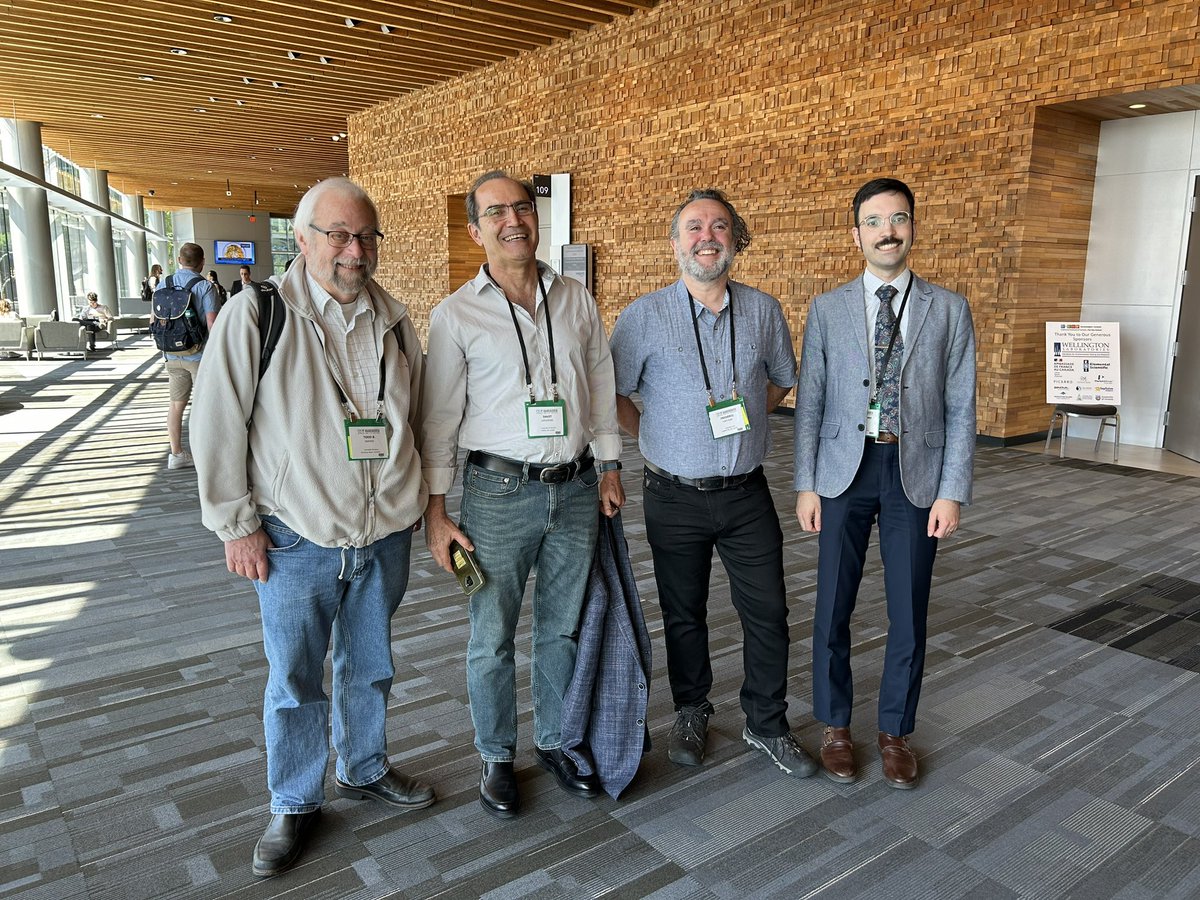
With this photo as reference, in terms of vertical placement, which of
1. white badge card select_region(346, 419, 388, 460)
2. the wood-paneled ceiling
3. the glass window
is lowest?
white badge card select_region(346, 419, 388, 460)

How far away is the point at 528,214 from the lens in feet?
7.13

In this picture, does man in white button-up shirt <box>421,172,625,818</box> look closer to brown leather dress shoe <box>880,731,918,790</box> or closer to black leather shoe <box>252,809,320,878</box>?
black leather shoe <box>252,809,320,878</box>

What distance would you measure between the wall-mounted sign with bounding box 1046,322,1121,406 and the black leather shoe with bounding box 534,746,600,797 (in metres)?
6.45

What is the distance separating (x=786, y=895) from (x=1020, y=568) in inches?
120

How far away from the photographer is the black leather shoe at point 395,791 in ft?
7.80

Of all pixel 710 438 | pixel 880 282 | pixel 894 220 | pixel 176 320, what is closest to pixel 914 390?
pixel 880 282

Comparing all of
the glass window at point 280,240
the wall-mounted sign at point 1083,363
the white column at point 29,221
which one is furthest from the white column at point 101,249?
the wall-mounted sign at point 1083,363

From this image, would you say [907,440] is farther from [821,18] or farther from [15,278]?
[15,278]

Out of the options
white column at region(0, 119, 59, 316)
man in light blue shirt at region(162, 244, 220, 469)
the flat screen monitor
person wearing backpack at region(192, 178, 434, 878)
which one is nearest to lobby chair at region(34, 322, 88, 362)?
white column at region(0, 119, 59, 316)

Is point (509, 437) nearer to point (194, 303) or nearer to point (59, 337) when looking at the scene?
point (194, 303)

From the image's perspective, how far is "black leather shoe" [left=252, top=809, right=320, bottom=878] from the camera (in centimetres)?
210

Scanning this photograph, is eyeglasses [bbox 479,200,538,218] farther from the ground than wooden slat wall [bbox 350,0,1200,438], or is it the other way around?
wooden slat wall [bbox 350,0,1200,438]

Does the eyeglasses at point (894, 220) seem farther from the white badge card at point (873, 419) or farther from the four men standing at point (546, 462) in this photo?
the white badge card at point (873, 419)

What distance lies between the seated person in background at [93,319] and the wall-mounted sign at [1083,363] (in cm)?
1647
